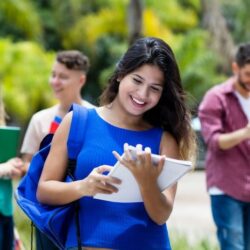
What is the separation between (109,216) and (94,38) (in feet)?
75.9

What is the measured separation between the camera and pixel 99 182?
9.35 ft

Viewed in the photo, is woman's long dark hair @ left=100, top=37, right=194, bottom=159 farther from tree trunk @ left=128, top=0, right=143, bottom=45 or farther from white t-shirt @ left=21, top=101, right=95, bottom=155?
tree trunk @ left=128, top=0, right=143, bottom=45

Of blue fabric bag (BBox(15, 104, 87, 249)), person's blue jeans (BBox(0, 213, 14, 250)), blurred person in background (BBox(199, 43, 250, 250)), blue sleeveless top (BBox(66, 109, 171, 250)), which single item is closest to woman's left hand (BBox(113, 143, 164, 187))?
blue sleeveless top (BBox(66, 109, 171, 250))

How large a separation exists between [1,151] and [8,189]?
0.25 m

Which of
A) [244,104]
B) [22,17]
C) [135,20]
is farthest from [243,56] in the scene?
[22,17]

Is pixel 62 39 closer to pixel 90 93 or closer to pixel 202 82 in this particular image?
pixel 90 93

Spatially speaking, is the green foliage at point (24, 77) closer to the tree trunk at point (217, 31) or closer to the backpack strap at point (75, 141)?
the tree trunk at point (217, 31)

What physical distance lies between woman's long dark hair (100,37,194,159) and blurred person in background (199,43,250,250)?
6.08 feet

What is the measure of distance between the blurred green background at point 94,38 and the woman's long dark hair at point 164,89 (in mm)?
14193

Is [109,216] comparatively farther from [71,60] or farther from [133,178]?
[71,60]

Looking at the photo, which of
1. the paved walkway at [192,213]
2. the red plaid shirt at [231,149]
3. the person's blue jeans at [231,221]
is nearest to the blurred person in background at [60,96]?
the red plaid shirt at [231,149]

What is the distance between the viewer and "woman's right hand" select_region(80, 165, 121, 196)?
112 inches

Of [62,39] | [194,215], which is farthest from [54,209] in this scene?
[62,39]

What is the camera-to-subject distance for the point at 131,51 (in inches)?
125
